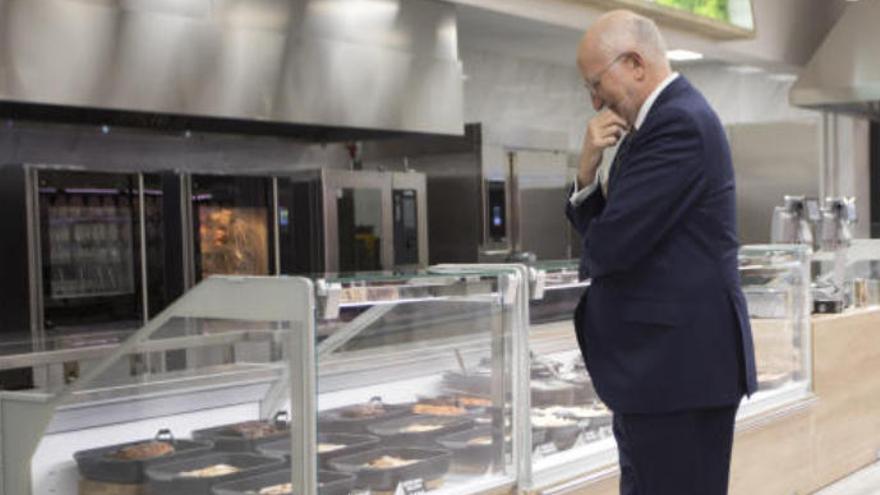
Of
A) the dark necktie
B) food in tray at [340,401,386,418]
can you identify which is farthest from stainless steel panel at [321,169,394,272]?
the dark necktie

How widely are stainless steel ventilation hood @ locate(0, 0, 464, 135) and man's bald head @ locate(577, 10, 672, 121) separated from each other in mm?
2868

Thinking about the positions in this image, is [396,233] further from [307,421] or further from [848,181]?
[848,181]

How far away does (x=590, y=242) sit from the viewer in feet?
7.29

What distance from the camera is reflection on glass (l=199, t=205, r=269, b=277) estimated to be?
5320 mm

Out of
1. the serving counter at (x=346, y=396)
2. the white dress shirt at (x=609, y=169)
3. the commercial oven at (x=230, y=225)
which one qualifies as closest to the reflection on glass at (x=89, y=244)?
the commercial oven at (x=230, y=225)

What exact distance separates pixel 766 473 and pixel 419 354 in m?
1.91

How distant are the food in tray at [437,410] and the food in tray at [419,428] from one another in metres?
0.07

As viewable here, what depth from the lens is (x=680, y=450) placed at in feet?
7.22

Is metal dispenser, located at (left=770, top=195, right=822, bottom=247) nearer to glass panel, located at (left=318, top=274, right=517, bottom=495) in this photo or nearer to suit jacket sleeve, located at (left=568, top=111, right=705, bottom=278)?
glass panel, located at (left=318, top=274, right=517, bottom=495)

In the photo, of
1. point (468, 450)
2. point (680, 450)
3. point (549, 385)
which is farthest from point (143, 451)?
point (549, 385)

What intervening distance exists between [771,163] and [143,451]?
7761 mm

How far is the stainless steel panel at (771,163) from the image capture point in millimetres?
9336

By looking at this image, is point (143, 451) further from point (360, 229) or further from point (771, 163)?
point (771, 163)

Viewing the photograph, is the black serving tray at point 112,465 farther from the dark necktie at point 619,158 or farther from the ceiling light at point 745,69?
the ceiling light at point 745,69
